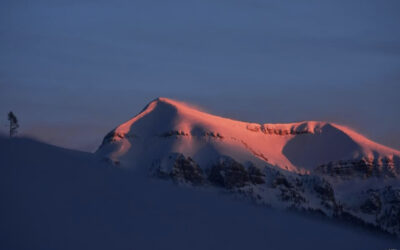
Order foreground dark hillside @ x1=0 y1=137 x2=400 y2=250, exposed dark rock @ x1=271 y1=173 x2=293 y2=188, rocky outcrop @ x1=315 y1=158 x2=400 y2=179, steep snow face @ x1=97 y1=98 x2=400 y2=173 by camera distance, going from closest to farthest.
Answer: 1. foreground dark hillside @ x1=0 y1=137 x2=400 y2=250
2. exposed dark rock @ x1=271 y1=173 x2=293 y2=188
3. steep snow face @ x1=97 y1=98 x2=400 y2=173
4. rocky outcrop @ x1=315 y1=158 x2=400 y2=179

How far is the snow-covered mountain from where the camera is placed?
164 meters

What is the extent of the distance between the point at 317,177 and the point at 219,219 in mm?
166349

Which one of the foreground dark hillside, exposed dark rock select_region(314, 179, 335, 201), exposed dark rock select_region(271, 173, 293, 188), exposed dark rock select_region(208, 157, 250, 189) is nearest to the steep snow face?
exposed dark rock select_region(208, 157, 250, 189)

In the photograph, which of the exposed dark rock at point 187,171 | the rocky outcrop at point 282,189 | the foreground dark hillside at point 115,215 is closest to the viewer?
the foreground dark hillside at point 115,215

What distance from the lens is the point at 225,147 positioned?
172375mm

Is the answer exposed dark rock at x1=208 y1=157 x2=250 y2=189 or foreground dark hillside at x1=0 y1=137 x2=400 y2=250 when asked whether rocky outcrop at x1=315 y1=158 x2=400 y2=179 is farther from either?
foreground dark hillside at x1=0 y1=137 x2=400 y2=250

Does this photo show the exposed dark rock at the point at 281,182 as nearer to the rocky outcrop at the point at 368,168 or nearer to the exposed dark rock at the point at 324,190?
the exposed dark rock at the point at 324,190

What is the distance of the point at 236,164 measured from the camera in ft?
547

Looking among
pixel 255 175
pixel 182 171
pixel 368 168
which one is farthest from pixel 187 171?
pixel 368 168

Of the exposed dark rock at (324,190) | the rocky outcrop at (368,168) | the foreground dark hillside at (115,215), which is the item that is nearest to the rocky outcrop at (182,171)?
the exposed dark rock at (324,190)

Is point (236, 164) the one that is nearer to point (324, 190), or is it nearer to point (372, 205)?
point (324, 190)

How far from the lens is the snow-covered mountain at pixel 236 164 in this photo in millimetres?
164125

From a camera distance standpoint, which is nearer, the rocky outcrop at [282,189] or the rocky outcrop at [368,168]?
the rocky outcrop at [282,189]

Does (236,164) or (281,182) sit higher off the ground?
(236,164)
